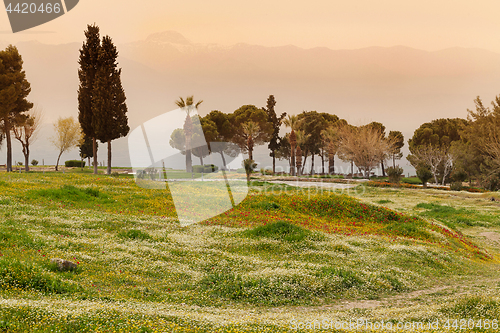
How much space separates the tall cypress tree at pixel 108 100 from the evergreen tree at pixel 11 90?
11221mm

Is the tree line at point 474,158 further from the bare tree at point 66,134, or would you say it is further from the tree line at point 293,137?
the bare tree at point 66,134

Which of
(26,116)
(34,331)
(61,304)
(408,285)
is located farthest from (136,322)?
(26,116)

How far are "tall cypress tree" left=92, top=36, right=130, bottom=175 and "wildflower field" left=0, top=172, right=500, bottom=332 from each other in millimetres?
29811

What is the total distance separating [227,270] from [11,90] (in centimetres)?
5256

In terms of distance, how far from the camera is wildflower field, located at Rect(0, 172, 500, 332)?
7.77 meters

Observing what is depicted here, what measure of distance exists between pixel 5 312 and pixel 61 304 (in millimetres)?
1209

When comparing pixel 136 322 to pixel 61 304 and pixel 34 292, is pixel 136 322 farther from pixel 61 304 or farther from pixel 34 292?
pixel 34 292

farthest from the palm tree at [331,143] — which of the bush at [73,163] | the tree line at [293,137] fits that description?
the bush at [73,163]

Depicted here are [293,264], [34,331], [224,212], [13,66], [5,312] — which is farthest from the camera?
[13,66]

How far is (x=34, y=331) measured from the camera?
20.9 feet

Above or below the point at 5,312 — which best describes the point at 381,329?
below

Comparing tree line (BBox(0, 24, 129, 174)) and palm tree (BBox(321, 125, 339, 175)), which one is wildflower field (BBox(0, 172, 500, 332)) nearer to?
tree line (BBox(0, 24, 129, 174))

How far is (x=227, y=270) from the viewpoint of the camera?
42.4ft

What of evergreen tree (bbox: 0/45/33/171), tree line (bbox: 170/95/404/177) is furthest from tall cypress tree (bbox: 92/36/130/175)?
tree line (bbox: 170/95/404/177)
